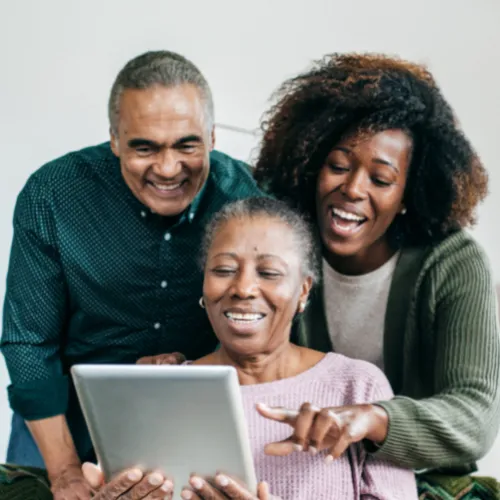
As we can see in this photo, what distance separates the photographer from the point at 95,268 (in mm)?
1636

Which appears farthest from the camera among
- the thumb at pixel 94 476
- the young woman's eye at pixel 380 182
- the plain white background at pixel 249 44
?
the plain white background at pixel 249 44

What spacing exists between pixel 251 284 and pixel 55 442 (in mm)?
522

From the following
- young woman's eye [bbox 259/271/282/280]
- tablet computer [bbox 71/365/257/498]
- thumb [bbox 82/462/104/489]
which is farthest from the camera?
young woman's eye [bbox 259/271/282/280]

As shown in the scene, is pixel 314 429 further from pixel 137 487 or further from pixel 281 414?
pixel 137 487

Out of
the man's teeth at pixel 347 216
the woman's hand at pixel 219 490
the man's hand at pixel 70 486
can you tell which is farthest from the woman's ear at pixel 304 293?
the man's hand at pixel 70 486

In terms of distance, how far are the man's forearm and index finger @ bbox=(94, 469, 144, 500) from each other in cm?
38

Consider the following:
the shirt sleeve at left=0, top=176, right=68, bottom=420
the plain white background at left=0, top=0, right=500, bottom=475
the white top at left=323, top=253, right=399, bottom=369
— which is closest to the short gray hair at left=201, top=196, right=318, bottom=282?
the white top at left=323, top=253, right=399, bottom=369

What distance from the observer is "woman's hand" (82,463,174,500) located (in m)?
1.16

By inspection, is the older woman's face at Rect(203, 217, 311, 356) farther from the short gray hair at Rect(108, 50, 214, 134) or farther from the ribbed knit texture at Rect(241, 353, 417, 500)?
the short gray hair at Rect(108, 50, 214, 134)

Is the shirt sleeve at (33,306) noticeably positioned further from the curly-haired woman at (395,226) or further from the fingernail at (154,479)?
the fingernail at (154,479)

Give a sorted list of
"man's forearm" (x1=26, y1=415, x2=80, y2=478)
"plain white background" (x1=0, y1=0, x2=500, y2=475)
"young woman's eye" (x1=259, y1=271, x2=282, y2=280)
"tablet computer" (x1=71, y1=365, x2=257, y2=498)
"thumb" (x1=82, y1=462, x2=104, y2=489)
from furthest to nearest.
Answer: "plain white background" (x1=0, y1=0, x2=500, y2=475) → "man's forearm" (x1=26, y1=415, x2=80, y2=478) → "young woman's eye" (x1=259, y1=271, x2=282, y2=280) → "thumb" (x1=82, y1=462, x2=104, y2=489) → "tablet computer" (x1=71, y1=365, x2=257, y2=498)

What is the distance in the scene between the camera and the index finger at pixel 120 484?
1.16 metres

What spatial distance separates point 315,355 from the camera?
1.42 meters

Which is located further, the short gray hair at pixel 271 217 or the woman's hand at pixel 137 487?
the short gray hair at pixel 271 217
